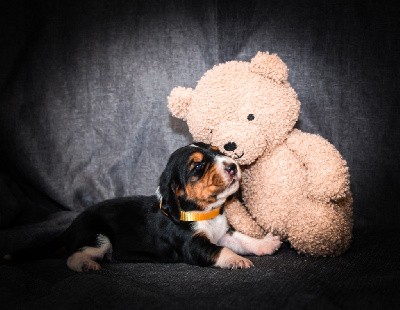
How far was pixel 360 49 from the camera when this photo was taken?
10.4 ft

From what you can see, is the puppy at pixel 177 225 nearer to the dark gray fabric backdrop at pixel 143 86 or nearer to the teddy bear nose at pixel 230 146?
the teddy bear nose at pixel 230 146

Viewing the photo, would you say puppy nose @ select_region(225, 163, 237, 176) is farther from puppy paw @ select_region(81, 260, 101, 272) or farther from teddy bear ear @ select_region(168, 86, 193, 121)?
puppy paw @ select_region(81, 260, 101, 272)

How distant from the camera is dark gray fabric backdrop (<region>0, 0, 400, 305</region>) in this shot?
319 cm

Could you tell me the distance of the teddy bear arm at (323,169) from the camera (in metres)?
2.56

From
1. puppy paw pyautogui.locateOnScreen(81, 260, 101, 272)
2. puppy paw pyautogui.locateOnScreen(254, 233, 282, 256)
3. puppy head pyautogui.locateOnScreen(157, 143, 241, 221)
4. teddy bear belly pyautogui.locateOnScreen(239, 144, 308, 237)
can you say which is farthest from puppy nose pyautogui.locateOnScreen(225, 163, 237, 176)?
puppy paw pyautogui.locateOnScreen(81, 260, 101, 272)

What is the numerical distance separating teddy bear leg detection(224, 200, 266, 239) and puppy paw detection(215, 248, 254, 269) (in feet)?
1.34

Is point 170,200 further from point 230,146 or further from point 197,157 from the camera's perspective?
point 230,146

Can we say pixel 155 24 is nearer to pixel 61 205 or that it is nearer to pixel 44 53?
pixel 44 53

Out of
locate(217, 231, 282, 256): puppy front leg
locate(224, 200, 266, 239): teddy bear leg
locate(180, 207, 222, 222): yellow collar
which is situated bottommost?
locate(217, 231, 282, 256): puppy front leg

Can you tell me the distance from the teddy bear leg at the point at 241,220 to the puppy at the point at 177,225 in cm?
6

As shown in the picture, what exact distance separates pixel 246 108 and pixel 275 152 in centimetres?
34

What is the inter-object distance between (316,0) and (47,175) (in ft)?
7.85

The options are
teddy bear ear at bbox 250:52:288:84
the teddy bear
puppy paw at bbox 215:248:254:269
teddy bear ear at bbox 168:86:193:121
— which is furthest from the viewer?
teddy bear ear at bbox 168:86:193:121

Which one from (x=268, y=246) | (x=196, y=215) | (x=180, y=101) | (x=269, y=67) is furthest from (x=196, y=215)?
(x=269, y=67)
